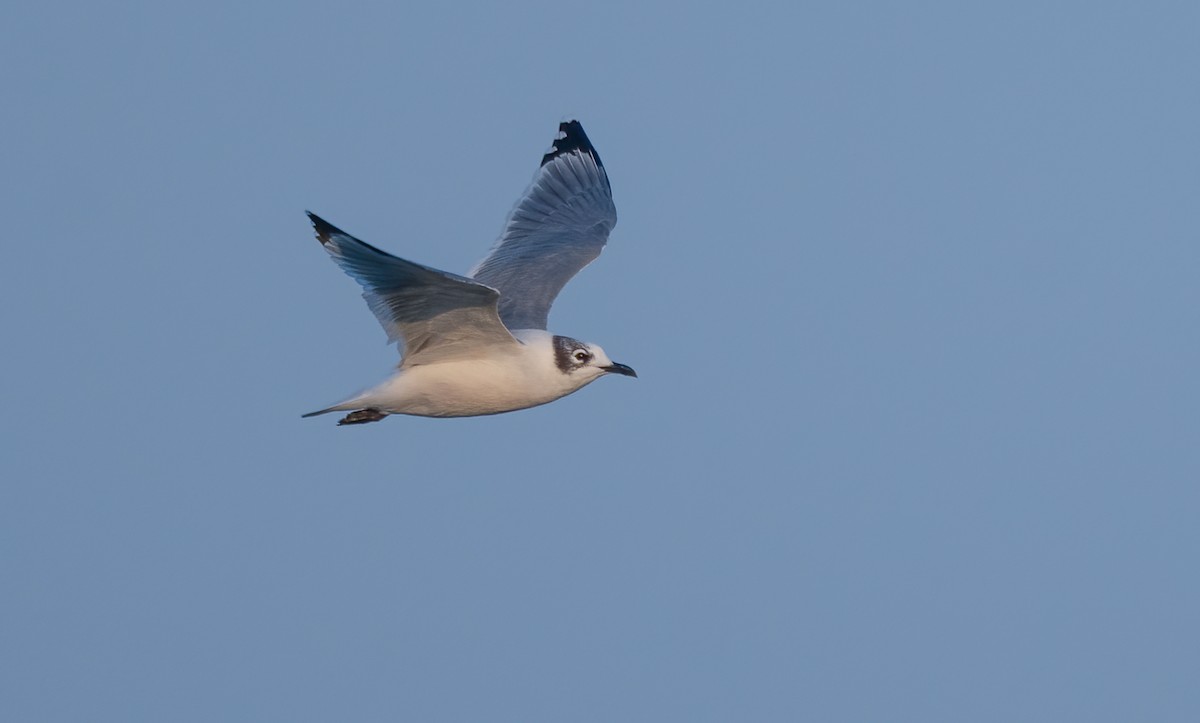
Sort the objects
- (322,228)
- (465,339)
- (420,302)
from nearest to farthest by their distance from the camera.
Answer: (322,228) < (420,302) < (465,339)

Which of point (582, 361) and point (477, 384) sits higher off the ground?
point (582, 361)

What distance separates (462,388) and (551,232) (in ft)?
9.05

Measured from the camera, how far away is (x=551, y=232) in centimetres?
1132

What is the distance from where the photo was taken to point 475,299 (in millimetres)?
8180

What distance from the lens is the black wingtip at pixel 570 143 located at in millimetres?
12180

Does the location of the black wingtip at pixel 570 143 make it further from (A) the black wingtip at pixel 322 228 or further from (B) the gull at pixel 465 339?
(A) the black wingtip at pixel 322 228

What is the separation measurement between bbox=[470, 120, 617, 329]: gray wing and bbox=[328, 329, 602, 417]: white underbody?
100 cm

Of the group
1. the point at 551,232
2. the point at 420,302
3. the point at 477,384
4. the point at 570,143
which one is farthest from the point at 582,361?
the point at 570,143

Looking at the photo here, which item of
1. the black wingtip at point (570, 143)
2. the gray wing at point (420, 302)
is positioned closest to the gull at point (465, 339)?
the gray wing at point (420, 302)

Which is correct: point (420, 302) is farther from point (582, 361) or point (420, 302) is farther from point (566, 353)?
point (582, 361)

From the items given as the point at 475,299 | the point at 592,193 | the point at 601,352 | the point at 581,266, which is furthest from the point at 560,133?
the point at 475,299

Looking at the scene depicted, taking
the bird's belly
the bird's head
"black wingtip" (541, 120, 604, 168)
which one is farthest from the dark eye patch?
"black wingtip" (541, 120, 604, 168)

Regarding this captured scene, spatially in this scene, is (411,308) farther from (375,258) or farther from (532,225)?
(532,225)

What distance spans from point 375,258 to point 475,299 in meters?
0.63
